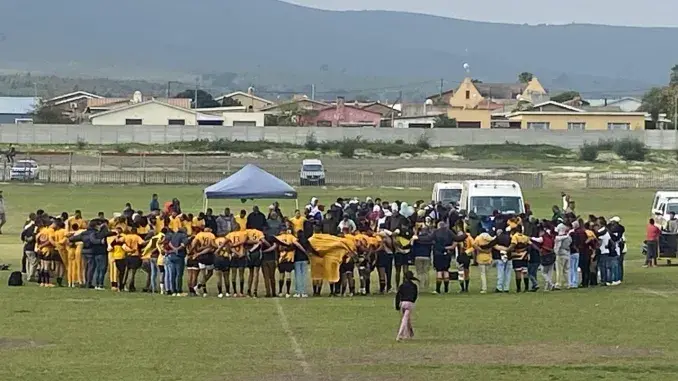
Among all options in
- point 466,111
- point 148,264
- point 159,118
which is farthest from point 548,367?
point 466,111

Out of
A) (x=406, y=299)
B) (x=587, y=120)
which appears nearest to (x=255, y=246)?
(x=406, y=299)

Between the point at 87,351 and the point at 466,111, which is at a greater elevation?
the point at 466,111

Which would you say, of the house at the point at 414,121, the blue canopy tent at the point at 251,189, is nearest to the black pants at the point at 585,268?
the blue canopy tent at the point at 251,189

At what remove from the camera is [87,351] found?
1947cm

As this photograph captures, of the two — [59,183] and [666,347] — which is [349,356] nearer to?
[666,347]

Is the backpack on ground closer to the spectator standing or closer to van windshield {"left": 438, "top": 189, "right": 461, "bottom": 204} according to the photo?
van windshield {"left": 438, "top": 189, "right": 461, "bottom": 204}

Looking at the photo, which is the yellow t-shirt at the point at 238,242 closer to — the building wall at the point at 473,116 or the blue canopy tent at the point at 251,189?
the blue canopy tent at the point at 251,189

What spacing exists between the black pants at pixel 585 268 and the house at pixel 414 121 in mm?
106558

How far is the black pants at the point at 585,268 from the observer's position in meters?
29.5

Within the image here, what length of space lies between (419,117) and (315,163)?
236 ft

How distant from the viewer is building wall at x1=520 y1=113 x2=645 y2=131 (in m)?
128

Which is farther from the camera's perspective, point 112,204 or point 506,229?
point 112,204

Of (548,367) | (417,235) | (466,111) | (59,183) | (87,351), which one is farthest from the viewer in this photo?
(466,111)

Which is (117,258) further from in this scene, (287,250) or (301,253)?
(301,253)
